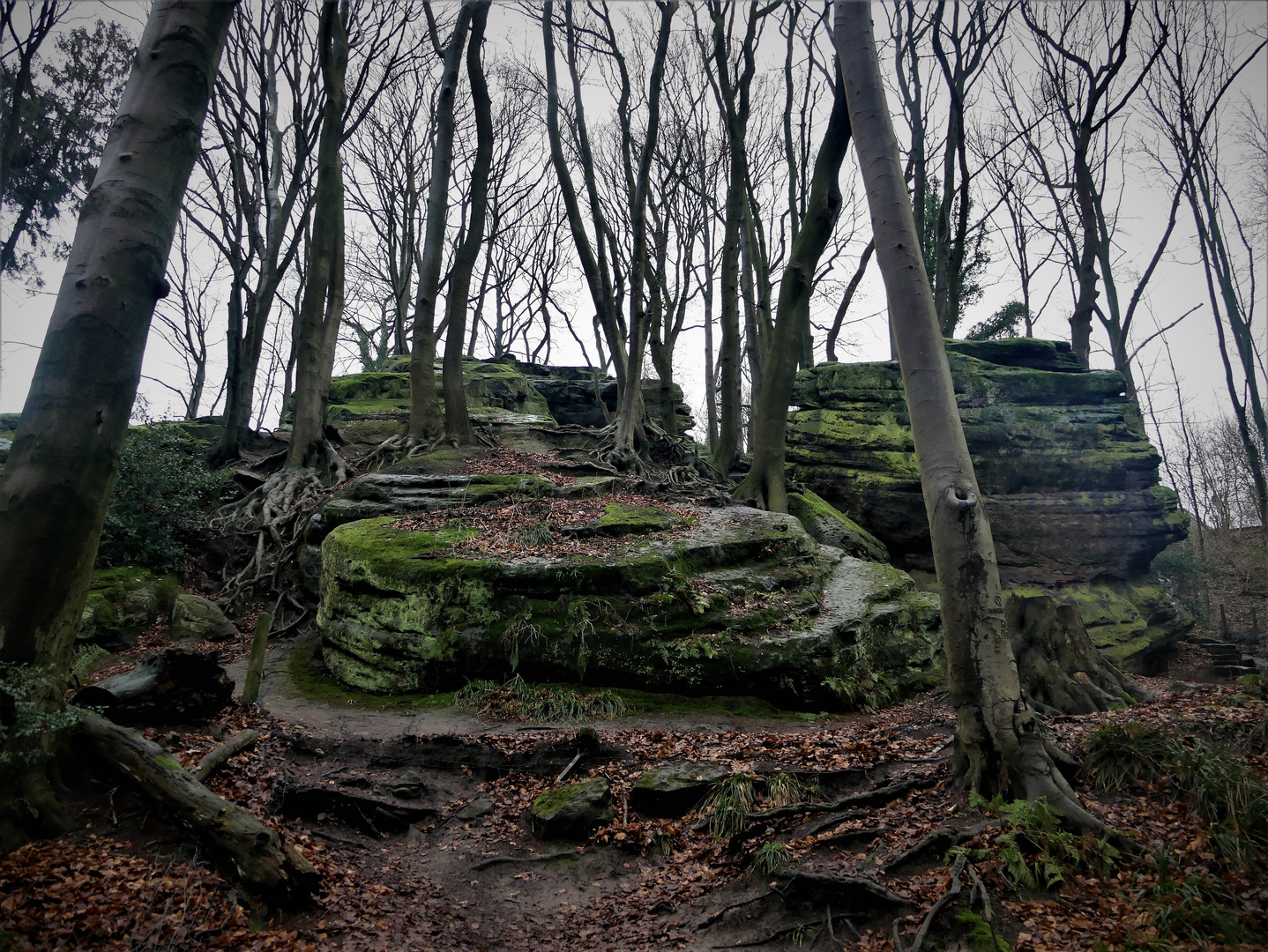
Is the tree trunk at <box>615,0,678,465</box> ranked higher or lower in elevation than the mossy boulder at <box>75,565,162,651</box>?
higher

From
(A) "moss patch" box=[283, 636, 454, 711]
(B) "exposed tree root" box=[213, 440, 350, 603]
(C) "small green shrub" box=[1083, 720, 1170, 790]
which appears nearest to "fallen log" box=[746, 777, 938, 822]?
(C) "small green shrub" box=[1083, 720, 1170, 790]

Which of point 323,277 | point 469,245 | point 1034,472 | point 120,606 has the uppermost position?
point 469,245

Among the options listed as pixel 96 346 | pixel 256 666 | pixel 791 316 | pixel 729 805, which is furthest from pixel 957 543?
pixel 791 316

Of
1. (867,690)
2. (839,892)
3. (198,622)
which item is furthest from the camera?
(198,622)

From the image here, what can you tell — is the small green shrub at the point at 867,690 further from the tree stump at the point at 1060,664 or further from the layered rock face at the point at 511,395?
the layered rock face at the point at 511,395

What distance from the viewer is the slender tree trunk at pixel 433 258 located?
41.5 ft

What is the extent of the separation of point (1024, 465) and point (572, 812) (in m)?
13.6

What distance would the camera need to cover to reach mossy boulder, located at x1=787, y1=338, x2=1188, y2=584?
46.8 feet

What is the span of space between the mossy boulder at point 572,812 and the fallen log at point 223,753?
88.2 inches

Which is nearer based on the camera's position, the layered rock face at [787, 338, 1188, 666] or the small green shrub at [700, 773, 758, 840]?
the small green shrub at [700, 773, 758, 840]

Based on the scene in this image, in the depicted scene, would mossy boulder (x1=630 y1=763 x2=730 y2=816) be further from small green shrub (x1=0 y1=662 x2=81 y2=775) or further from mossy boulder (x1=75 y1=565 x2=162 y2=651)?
mossy boulder (x1=75 y1=565 x2=162 y2=651)

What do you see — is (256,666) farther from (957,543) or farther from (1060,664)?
(1060,664)

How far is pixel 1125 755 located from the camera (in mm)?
4270

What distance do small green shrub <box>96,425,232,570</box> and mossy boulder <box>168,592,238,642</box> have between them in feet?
3.77
